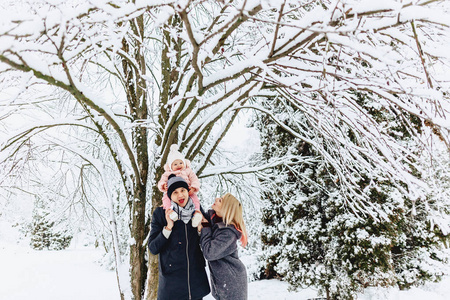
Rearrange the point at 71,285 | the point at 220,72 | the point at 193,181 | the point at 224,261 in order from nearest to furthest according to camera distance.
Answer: the point at 220,72
the point at 224,261
the point at 193,181
the point at 71,285

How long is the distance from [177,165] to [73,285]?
28.6 feet

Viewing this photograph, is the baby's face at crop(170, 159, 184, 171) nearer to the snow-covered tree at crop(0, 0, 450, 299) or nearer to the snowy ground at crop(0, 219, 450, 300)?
the snow-covered tree at crop(0, 0, 450, 299)

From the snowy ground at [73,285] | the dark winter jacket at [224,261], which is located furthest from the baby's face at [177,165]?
Result: the snowy ground at [73,285]

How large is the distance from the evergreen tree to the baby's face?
6.52 feet

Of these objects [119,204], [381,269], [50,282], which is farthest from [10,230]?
[381,269]

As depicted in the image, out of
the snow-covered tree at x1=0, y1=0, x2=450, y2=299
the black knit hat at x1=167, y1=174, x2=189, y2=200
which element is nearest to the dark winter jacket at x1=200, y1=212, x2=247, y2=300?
the black knit hat at x1=167, y1=174, x2=189, y2=200

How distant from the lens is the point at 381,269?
3.95 metres

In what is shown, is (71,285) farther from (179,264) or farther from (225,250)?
(225,250)

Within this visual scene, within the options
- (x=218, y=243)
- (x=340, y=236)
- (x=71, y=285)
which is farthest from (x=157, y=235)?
(x=71, y=285)

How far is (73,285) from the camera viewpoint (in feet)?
29.1

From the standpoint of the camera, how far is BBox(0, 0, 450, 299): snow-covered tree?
1284 mm

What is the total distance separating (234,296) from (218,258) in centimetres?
33

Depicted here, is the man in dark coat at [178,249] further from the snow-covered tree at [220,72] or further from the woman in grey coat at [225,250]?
the snow-covered tree at [220,72]

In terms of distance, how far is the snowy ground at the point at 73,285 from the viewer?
504 centimetres
